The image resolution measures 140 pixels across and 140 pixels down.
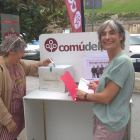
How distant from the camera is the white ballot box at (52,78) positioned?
2090mm

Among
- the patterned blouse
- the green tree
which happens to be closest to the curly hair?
the patterned blouse

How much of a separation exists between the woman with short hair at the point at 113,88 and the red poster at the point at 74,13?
6.30 ft

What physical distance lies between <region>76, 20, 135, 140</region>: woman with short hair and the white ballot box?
0.68m

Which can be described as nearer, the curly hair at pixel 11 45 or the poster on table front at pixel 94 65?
the curly hair at pixel 11 45

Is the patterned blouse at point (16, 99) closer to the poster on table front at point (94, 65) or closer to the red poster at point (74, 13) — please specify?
the poster on table front at point (94, 65)

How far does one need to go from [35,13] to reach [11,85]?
64.4 inches

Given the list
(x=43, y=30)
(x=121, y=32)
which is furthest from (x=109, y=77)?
(x=43, y=30)

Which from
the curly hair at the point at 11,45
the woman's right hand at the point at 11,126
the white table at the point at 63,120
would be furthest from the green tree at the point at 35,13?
the woman's right hand at the point at 11,126

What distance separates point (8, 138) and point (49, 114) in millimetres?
781

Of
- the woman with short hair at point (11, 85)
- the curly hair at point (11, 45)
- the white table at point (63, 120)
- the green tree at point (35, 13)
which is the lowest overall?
A: the white table at point (63, 120)

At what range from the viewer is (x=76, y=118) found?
250 centimetres

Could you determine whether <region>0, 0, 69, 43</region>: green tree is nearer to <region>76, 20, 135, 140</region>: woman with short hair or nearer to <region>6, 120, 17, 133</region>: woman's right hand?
<region>6, 120, 17, 133</region>: woman's right hand

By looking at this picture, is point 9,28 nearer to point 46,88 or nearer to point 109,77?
point 46,88

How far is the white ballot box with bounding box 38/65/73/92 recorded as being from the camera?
2.09m
